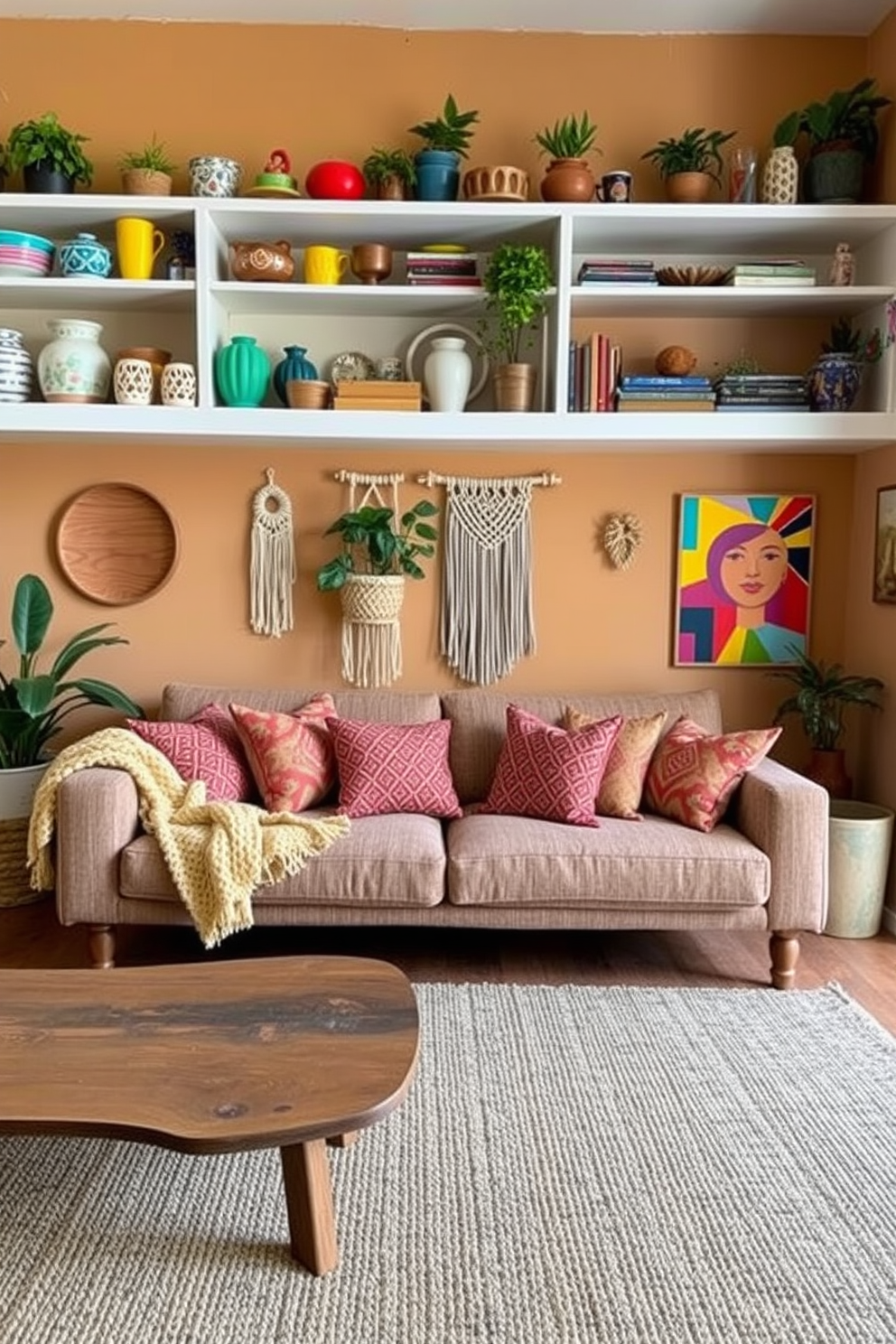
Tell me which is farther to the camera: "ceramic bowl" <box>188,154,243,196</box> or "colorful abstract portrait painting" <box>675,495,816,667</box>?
"colorful abstract portrait painting" <box>675,495,816,667</box>

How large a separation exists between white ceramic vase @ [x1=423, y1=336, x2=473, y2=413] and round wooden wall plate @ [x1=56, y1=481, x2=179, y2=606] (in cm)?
108

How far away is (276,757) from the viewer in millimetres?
2979

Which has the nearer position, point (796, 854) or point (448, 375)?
point (796, 854)

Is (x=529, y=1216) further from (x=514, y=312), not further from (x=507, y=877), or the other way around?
(x=514, y=312)

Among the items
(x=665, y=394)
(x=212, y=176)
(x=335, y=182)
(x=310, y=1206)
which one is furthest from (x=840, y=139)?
(x=310, y=1206)

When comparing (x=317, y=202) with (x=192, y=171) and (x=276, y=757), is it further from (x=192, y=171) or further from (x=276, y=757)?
(x=276, y=757)

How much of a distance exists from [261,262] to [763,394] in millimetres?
1719

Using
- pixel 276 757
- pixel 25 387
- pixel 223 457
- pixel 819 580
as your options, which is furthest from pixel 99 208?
pixel 819 580

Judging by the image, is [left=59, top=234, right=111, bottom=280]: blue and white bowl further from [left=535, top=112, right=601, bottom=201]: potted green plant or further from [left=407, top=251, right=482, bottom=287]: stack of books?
[left=535, top=112, right=601, bottom=201]: potted green plant

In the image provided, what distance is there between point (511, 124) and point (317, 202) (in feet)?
2.72

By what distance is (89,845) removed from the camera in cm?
264

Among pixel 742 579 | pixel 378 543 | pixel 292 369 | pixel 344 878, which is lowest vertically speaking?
pixel 344 878

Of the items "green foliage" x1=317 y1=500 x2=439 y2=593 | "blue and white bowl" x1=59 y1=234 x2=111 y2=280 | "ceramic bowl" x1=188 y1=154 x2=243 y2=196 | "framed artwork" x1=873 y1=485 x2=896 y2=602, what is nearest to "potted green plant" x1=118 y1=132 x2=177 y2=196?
"ceramic bowl" x1=188 y1=154 x2=243 y2=196

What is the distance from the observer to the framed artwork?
127 inches
